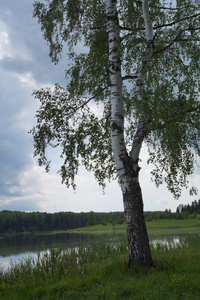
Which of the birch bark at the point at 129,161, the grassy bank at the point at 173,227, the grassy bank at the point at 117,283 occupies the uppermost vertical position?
the birch bark at the point at 129,161

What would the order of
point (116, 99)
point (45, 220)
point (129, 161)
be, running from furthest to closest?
point (45, 220)
point (116, 99)
point (129, 161)

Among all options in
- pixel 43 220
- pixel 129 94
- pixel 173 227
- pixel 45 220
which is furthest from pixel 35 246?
pixel 45 220

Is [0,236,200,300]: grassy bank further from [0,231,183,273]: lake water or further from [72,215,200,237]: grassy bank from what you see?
[72,215,200,237]: grassy bank

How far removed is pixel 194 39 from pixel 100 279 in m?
8.86

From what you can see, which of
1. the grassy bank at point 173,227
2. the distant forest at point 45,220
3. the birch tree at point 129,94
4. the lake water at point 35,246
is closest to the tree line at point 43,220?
the distant forest at point 45,220

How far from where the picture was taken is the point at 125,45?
35.2 feet

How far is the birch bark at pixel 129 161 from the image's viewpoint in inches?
311

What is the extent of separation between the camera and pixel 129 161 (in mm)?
8578

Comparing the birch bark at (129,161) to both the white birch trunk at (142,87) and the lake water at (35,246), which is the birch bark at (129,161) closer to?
the white birch trunk at (142,87)

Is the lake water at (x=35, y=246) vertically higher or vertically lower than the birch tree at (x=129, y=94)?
lower

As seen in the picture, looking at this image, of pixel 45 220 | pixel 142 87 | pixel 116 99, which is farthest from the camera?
pixel 45 220

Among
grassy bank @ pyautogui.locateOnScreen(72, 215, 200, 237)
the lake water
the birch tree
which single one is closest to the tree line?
grassy bank @ pyautogui.locateOnScreen(72, 215, 200, 237)

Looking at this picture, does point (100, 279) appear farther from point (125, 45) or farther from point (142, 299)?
point (125, 45)

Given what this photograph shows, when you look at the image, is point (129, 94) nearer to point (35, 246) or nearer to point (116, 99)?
point (116, 99)
